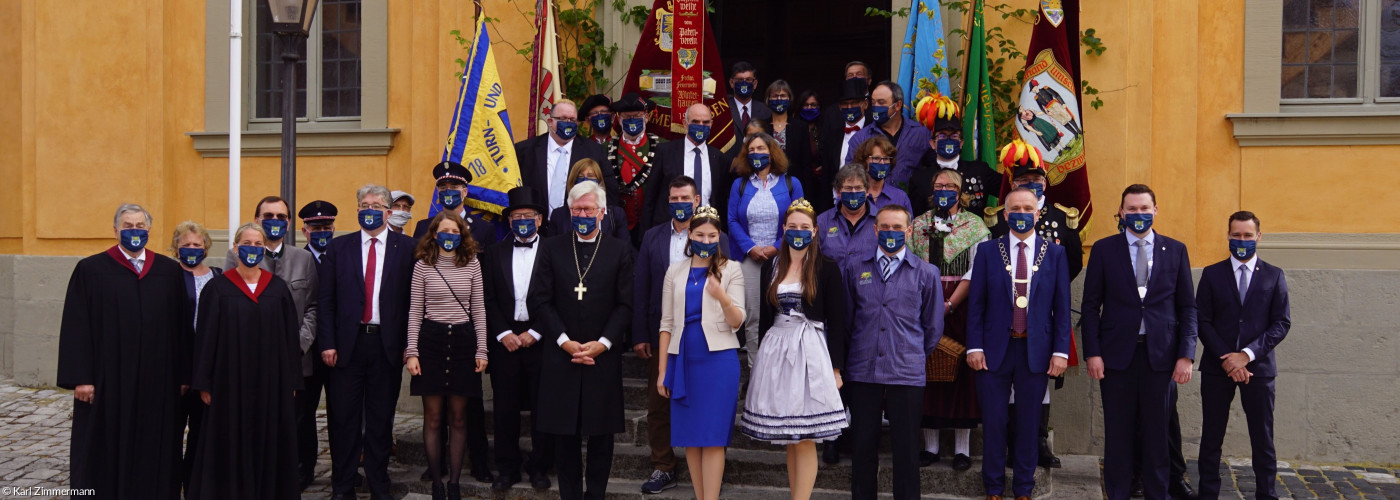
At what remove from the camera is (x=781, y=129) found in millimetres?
8695

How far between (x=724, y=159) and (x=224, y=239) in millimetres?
5160

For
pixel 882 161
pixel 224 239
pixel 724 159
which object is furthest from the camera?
pixel 224 239

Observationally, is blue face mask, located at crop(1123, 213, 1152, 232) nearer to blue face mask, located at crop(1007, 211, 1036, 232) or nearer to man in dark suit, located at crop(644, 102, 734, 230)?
blue face mask, located at crop(1007, 211, 1036, 232)

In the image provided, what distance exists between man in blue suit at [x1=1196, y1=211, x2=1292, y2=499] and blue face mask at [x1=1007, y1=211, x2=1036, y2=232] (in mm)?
1152

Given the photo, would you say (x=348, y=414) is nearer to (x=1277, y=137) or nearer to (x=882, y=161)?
(x=882, y=161)

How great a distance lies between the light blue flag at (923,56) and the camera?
28.3 feet

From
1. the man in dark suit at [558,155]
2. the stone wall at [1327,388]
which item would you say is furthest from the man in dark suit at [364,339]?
the stone wall at [1327,388]

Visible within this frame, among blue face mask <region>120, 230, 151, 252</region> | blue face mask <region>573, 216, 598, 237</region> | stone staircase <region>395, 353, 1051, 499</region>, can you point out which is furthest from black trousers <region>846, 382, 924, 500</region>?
blue face mask <region>120, 230, 151, 252</region>

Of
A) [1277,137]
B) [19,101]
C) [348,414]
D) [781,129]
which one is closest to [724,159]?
[781,129]

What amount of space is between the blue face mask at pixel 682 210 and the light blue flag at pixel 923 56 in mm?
2292

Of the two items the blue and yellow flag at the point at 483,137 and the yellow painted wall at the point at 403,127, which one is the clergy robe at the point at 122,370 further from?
the yellow painted wall at the point at 403,127

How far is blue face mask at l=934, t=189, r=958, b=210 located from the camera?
7164mm

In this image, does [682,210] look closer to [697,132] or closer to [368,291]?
[697,132]

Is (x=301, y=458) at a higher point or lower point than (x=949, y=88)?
lower
